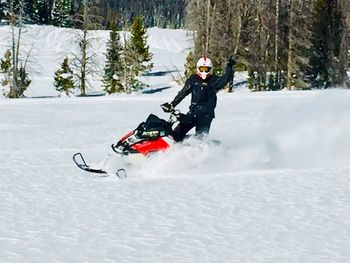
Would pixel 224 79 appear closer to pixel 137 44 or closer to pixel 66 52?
pixel 66 52

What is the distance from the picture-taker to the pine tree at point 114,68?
169 ft

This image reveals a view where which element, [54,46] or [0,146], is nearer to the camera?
[0,146]

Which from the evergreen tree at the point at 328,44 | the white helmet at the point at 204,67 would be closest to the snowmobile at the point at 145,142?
the white helmet at the point at 204,67

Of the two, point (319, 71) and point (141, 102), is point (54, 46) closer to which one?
point (319, 71)

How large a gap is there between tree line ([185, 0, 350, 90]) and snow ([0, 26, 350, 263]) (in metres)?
26.5

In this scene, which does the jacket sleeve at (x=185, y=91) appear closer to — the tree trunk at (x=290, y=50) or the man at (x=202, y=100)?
the man at (x=202, y=100)

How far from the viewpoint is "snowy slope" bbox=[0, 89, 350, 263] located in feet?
17.4

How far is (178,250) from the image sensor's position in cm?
525

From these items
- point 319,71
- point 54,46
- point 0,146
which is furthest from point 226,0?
point 54,46

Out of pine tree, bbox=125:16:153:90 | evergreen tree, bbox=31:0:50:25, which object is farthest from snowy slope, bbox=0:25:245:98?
evergreen tree, bbox=31:0:50:25

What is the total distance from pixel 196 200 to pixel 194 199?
2.6 inches

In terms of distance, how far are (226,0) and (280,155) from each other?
1319 inches

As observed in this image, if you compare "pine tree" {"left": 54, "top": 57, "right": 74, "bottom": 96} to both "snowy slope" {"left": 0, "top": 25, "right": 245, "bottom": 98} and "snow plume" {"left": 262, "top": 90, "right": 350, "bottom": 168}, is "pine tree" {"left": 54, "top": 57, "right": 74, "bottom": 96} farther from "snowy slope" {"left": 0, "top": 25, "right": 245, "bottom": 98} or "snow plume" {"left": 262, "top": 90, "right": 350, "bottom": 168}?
"snow plume" {"left": 262, "top": 90, "right": 350, "bottom": 168}

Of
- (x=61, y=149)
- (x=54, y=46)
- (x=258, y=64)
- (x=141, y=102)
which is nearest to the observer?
(x=61, y=149)
